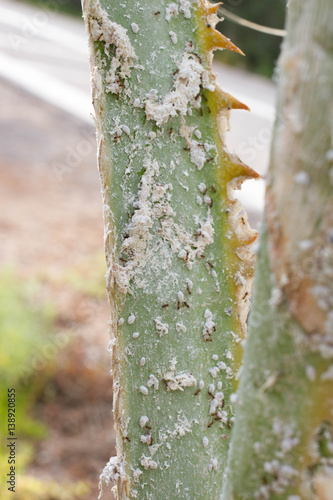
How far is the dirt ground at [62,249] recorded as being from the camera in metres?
Answer: 1.73

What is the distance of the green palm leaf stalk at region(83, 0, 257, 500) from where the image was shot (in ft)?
1.54

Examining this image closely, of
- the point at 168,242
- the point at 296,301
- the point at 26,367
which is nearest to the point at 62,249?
the point at 26,367

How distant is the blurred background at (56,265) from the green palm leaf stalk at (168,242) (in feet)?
1.04

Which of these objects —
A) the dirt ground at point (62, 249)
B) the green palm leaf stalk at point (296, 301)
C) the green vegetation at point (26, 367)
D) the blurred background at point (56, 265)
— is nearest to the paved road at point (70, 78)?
the blurred background at point (56, 265)

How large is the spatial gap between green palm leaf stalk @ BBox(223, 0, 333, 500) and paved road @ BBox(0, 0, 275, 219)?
2554 mm

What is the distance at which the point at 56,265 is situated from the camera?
8.23 ft

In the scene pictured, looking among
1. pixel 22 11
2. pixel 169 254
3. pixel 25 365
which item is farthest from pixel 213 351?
pixel 22 11

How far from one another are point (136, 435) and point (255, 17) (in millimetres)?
6006

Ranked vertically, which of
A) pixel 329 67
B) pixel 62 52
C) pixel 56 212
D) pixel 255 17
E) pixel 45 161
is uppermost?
pixel 255 17

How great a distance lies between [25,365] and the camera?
5.47 feet

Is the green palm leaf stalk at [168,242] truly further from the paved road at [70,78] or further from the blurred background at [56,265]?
the paved road at [70,78]

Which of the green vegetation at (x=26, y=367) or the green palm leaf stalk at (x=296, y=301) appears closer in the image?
the green palm leaf stalk at (x=296, y=301)

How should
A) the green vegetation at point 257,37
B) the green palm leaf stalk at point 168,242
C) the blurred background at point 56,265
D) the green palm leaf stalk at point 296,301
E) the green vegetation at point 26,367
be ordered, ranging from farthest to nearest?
the green vegetation at point 257,37, the blurred background at point 56,265, the green vegetation at point 26,367, the green palm leaf stalk at point 168,242, the green palm leaf stalk at point 296,301

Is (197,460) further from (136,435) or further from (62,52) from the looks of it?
(62,52)
